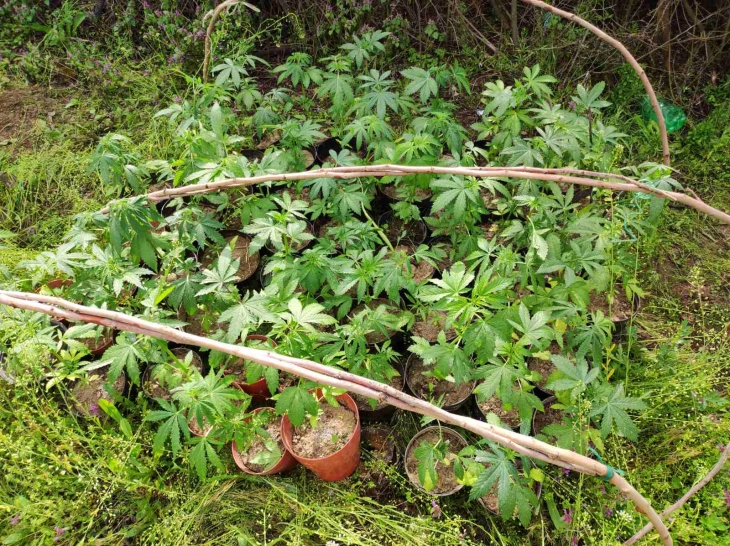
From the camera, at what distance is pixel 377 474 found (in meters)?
2.49

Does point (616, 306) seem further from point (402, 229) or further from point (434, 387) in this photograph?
point (402, 229)

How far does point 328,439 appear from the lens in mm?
2428

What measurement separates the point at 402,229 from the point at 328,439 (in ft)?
4.48

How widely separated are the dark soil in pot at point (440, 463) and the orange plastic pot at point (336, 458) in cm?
26

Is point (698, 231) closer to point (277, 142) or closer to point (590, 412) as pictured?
point (590, 412)

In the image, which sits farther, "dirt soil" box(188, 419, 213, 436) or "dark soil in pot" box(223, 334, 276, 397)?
"dark soil in pot" box(223, 334, 276, 397)

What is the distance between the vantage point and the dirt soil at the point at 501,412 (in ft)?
8.03

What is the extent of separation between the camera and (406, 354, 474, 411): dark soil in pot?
2.52 m

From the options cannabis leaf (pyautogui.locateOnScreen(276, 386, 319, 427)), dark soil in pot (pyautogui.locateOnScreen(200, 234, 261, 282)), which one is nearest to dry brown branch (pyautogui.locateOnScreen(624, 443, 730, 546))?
cannabis leaf (pyautogui.locateOnScreen(276, 386, 319, 427))

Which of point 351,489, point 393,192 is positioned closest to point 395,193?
point 393,192

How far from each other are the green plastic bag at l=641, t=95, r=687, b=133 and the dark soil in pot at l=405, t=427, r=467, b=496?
9.16ft

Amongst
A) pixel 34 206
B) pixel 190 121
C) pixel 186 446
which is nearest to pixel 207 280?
pixel 186 446

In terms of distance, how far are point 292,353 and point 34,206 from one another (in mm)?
2829

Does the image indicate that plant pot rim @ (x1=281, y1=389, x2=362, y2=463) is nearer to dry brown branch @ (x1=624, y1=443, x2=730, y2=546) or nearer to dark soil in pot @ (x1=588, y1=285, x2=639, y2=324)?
dry brown branch @ (x1=624, y1=443, x2=730, y2=546)
